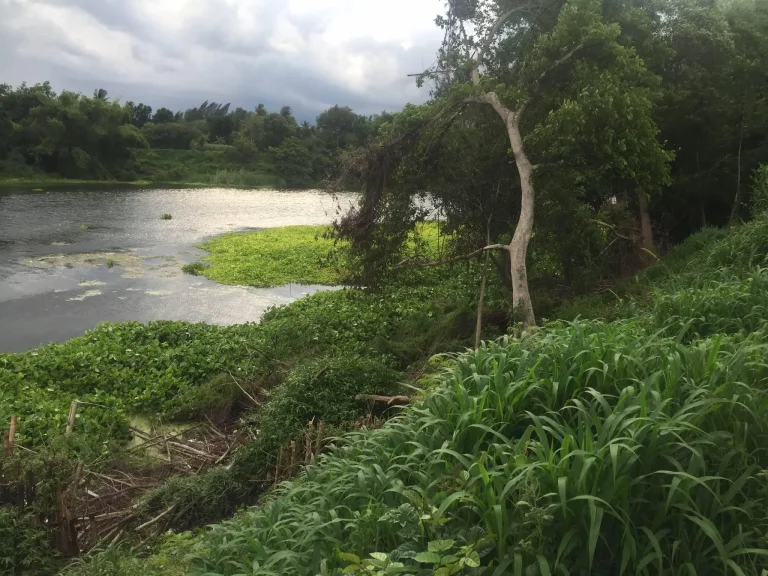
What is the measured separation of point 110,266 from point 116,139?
4596 cm

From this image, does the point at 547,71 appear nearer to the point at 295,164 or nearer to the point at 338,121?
the point at 295,164

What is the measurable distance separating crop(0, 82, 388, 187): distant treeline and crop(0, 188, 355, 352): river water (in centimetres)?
1584

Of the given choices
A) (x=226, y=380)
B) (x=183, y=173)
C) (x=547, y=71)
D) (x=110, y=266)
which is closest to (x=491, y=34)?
(x=547, y=71)

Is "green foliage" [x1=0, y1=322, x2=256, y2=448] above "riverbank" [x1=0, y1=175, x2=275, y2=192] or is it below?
below

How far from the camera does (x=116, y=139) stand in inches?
2345

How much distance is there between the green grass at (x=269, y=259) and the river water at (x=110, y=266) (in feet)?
2.16

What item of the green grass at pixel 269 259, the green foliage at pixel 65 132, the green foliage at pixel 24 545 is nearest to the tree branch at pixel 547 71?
the green grass at pixel 269 259

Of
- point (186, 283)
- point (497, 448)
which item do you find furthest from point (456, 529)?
point (186, 283)

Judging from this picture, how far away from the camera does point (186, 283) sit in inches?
715

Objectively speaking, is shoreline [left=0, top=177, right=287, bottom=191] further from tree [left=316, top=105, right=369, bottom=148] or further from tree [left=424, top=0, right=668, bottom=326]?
tree [left=424, top=0, right=668, bottom=326]

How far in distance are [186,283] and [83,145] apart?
47.6 meters

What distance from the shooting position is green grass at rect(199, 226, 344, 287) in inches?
736

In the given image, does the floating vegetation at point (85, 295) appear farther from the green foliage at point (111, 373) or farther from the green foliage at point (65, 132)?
the green foliage at point (65, 132)

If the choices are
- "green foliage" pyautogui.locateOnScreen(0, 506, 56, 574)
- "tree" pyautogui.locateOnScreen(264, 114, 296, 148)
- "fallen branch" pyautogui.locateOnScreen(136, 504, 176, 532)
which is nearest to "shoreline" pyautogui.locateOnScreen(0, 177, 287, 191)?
"tree" pyautogui.locateOnScreen(264, 114, 296, 148)
